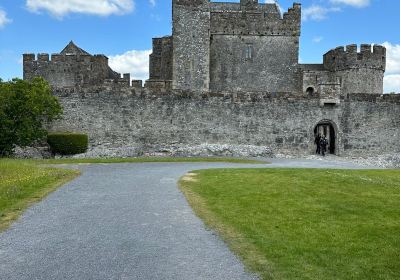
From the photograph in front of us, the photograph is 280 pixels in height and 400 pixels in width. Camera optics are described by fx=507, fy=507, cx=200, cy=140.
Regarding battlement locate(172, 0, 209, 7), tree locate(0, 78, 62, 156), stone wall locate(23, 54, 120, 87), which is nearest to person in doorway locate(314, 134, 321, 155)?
battlement locate(172, 0, 209, 7)

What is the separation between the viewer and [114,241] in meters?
9.52

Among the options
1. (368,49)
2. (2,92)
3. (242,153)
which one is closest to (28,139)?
(2,92)

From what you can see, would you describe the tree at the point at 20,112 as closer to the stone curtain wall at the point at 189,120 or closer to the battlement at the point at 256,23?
the stone curtain wall at the point at 189,120

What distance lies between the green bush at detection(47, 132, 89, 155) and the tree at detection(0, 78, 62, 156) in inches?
37.3

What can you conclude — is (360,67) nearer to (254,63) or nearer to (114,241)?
(254,63)

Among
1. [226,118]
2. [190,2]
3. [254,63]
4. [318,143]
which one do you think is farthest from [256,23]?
[226,118]

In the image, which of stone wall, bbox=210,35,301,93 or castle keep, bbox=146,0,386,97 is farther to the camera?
stone wall, bbox=210,35,301,93

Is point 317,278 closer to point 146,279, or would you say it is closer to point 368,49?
point 146,279

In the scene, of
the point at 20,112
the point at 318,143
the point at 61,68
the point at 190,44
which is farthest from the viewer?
the point at 61,68

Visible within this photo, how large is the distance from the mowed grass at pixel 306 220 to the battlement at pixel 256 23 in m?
28.5

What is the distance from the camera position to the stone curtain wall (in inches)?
A: 1271

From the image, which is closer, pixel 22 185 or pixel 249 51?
pixel 22 185

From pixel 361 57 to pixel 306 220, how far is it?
38.6m

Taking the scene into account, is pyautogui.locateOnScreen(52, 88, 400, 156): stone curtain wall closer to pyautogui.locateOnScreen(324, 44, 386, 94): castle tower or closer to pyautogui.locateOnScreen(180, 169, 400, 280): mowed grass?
pyautogui.locateOnScreen(180, 169, 400, 280): mowed grass
